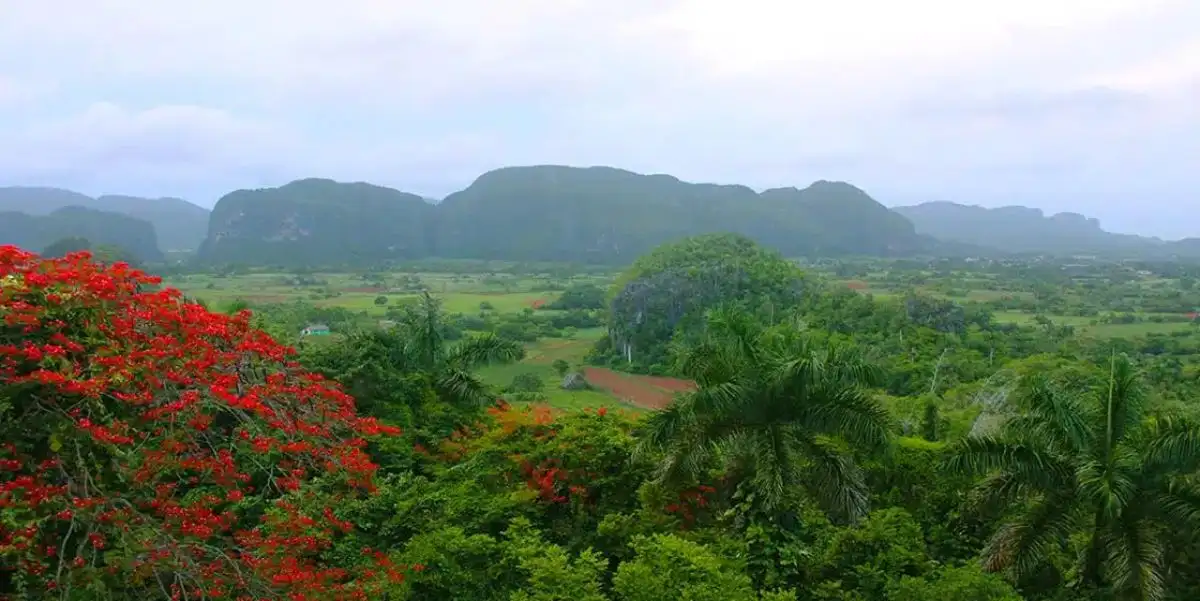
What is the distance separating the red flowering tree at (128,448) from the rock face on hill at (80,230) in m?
120

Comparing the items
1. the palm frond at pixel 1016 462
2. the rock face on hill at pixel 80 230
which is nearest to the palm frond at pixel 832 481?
the palm frond at pixel 1016 462

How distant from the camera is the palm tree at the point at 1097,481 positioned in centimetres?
734

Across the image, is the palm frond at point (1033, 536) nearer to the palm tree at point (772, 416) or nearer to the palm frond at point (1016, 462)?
the palm frond at point (1016, 462)

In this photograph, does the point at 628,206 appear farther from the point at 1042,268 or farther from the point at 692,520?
the point at 692,520

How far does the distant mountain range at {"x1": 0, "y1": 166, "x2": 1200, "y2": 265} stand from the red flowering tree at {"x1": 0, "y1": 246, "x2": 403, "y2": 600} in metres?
126

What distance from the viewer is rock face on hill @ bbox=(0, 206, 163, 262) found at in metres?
114

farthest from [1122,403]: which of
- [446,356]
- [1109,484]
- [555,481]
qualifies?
[446,356]

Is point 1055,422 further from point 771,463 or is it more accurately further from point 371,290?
point 371,290

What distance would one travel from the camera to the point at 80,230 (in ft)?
392

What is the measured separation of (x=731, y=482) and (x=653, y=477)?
38.7 inches

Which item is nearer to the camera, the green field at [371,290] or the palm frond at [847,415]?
the palm frond at [847,415]

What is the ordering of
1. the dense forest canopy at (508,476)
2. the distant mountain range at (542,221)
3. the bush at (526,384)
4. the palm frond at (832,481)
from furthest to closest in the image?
the distant mountain range at (542,221) → the bush at (526,384) → the palm frond at (832,481) → the dense forest canopy at (508,476)

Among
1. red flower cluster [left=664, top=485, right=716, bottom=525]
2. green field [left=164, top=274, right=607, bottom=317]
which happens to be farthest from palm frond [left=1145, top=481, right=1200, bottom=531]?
green field [left=164, top=274, right=607, bottom=317]

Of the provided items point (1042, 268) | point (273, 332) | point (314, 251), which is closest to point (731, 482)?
point (273, 332)
